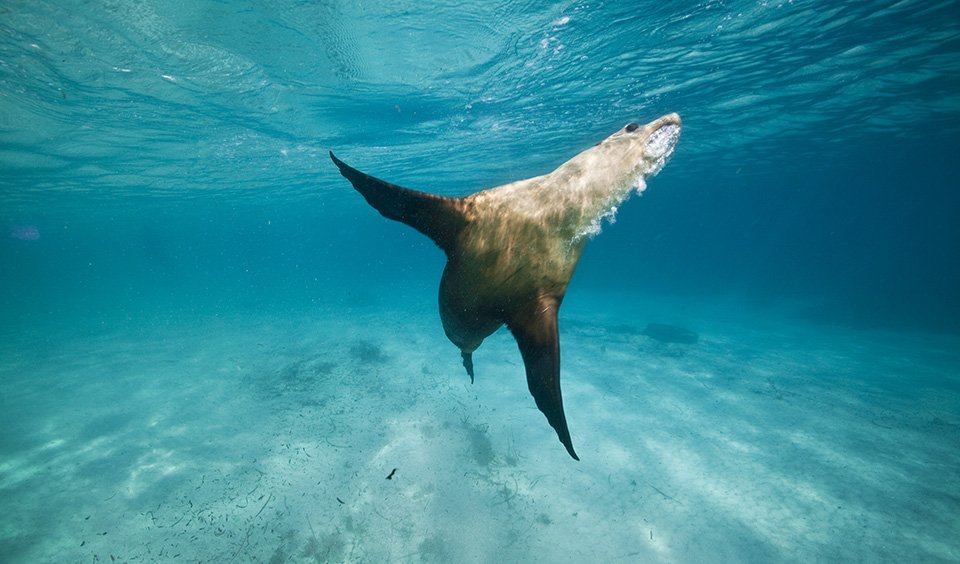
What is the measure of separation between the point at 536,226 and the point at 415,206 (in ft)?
2.72

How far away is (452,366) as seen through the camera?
1414 centimetres

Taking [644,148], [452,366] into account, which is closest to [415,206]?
[644,148]

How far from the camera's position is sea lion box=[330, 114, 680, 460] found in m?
2.29

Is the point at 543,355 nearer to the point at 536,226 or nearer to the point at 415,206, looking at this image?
the point at 536,226

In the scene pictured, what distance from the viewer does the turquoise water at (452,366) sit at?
21.7 ft

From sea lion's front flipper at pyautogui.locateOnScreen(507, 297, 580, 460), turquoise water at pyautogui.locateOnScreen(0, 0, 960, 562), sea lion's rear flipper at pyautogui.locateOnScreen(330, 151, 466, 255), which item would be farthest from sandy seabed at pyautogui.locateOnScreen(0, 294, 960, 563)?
sea lion's rear flipper at pyautogui.locateOnScreen(330, 151, 466, 255)

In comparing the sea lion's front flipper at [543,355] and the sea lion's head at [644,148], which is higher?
the sea lion's head at [644,148]

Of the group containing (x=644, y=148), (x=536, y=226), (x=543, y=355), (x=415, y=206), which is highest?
(x=644, y=148)

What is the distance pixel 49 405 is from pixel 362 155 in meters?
16.4

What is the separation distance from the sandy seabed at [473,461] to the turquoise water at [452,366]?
0.21ft

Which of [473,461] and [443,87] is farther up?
[443,87]

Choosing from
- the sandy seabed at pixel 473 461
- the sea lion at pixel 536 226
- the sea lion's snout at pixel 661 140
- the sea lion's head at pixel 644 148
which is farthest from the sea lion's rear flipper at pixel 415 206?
the sandy seabed at pixel 473 461

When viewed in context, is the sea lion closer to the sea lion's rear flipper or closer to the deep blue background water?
the sea lion's rear flipper

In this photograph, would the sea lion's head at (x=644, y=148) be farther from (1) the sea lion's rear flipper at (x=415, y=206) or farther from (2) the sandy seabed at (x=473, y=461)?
(2) the sandy seabed at (x=473, y=461)
